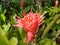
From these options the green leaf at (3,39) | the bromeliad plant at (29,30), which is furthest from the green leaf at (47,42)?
the green leaf at (3,39)

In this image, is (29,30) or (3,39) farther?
(3,39)

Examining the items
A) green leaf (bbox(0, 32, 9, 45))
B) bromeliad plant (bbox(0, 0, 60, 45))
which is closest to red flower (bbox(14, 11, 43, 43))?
bromeliad plant (bbox(0, 0, 60, 45))

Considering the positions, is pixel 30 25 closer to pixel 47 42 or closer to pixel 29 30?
pixel 29 30

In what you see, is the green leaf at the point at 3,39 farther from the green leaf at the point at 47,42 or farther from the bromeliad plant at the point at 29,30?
the green leaf at the point at 47,42

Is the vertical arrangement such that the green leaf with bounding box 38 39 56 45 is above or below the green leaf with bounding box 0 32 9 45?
below

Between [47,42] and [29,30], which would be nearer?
[29,30]

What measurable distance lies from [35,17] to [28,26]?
63 mm

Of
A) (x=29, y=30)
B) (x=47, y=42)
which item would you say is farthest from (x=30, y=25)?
(x=47, y=42)

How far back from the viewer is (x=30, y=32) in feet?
2.56

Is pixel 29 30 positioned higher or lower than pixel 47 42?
higher

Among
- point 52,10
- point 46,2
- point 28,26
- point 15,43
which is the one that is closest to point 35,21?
point 28,26

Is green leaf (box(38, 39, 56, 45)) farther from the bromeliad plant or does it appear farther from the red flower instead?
the red flower

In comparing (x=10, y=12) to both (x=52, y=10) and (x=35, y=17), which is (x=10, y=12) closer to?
(x=52, y=10)

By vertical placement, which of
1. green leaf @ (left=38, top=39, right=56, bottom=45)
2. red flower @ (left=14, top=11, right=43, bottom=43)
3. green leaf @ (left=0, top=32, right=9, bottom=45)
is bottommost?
green leaf @ (left=38, top=39, right=56, bottom=45)
